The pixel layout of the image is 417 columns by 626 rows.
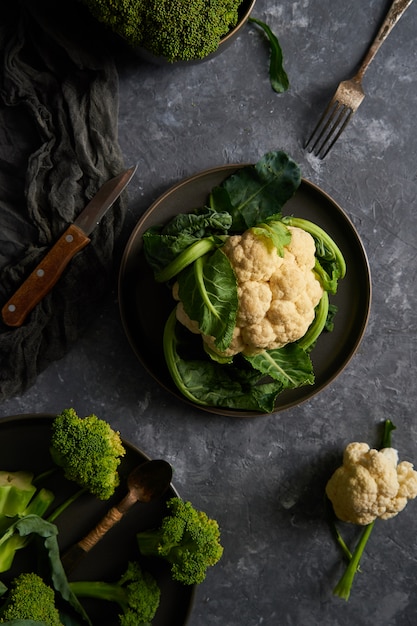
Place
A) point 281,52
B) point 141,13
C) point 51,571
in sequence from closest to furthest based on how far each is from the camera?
point 141,13, point 51,571, point 281,52

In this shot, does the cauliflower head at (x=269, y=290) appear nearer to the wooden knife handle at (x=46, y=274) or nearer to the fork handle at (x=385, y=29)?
the wooden knife handle at (x=46, y=274)

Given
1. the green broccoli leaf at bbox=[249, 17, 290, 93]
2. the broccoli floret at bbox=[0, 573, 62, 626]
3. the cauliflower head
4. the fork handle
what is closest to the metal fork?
the fork handle

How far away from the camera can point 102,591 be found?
71.3 inches

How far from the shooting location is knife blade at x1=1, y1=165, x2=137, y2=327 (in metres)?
1.81

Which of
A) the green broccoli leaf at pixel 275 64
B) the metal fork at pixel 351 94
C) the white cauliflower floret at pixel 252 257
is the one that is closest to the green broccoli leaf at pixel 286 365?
the white cauliflower floret at pixel 252 257

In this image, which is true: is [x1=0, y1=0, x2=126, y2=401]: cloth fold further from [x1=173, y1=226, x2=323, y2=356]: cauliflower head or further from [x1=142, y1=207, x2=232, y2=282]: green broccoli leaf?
[x1=173, y1=226, x2=323, y2=356]: cauliflower head

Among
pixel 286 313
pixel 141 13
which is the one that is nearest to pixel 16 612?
pixel 286 313

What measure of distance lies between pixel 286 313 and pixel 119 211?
540 millimetres

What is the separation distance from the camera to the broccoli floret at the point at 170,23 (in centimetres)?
162

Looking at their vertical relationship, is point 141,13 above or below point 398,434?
above

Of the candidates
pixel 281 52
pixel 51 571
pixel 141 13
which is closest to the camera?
pixel 141 13

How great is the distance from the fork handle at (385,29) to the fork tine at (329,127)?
0.32 feet

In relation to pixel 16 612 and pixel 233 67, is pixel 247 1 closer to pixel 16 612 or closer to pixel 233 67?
pixel 233 67

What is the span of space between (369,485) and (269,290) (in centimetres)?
63
